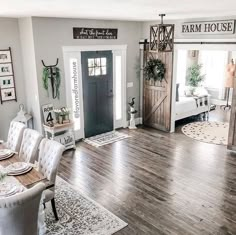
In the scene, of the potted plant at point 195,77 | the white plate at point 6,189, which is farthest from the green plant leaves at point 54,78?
the potted plant at point 195,77

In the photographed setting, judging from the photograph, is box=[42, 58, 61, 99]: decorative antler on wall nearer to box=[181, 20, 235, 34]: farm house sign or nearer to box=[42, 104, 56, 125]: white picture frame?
box=[42, 104, 56, 125]: white picture frame

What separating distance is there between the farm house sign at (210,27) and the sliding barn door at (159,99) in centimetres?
73

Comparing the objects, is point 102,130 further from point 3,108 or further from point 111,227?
point 111,227

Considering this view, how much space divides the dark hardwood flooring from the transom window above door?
1.67 m

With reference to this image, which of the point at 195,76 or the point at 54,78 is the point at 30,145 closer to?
the point at 54,78

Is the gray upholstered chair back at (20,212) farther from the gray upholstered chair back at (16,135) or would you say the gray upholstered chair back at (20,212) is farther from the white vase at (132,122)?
the white vase at (132,122)

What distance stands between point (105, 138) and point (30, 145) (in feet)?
9.42

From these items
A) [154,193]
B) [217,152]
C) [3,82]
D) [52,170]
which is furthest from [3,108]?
[217,152]

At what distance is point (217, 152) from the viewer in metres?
5.76

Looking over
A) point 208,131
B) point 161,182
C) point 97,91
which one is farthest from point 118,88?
point 161,182

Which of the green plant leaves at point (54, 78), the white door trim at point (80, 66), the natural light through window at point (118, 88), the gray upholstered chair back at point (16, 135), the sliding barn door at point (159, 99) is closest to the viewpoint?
the gray upholstered chair back at point (16, 135)

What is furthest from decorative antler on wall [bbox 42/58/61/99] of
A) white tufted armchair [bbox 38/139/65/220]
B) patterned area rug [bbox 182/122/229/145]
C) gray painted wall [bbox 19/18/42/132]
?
patterned area rug [bbox 182/122/229/145]

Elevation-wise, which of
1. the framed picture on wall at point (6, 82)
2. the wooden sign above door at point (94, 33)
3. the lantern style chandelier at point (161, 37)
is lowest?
the framed picture on wall at point (6, 82)

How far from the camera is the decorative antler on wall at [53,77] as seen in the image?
18.3 feet
